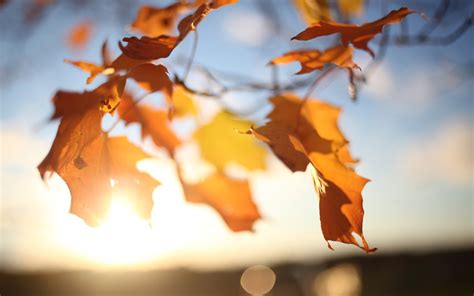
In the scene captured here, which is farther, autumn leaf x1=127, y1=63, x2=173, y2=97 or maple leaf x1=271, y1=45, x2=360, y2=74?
A: maple leaf x1=271, y1=45, x2=360, y2=74

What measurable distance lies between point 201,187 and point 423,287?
1193 cm

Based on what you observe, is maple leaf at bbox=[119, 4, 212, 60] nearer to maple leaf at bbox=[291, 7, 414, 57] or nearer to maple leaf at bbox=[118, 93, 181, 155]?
maple leaf at bbox=[291, 7, 414, 57]

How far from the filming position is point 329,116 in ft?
2.83

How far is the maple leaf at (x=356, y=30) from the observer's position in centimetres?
61

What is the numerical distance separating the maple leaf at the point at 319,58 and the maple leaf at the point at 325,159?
0.38ft

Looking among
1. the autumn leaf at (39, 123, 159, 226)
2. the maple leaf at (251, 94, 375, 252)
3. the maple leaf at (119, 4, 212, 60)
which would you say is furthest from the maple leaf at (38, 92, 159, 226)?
the maple leaf at (251, 94, 375, 252)

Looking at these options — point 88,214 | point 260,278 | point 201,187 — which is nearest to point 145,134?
point 201,187

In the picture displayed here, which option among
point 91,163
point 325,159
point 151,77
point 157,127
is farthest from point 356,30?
point 157,127

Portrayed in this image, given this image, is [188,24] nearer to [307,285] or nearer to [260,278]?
[307,285]

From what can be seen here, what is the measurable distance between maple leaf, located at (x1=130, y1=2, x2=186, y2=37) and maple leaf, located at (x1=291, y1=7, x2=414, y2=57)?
1.23ft

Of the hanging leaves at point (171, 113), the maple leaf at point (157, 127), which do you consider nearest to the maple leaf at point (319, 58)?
the hanging leaves at point (171, 113)

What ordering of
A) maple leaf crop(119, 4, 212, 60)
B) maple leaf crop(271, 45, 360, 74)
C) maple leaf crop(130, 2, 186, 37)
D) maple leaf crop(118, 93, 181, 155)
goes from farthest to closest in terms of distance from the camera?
maple leaf crop(118, 93, 181, 155)
maple leaf crop(130, 2, 186, 37)
maple leaf crop(271, 45, 360, 74)
maple leaf crop(119, 4, 212, 60)

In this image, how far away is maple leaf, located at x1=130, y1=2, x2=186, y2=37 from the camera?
0.91 m

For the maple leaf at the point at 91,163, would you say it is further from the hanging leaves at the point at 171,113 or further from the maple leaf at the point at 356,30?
the maple leaf at the point at 356,30
